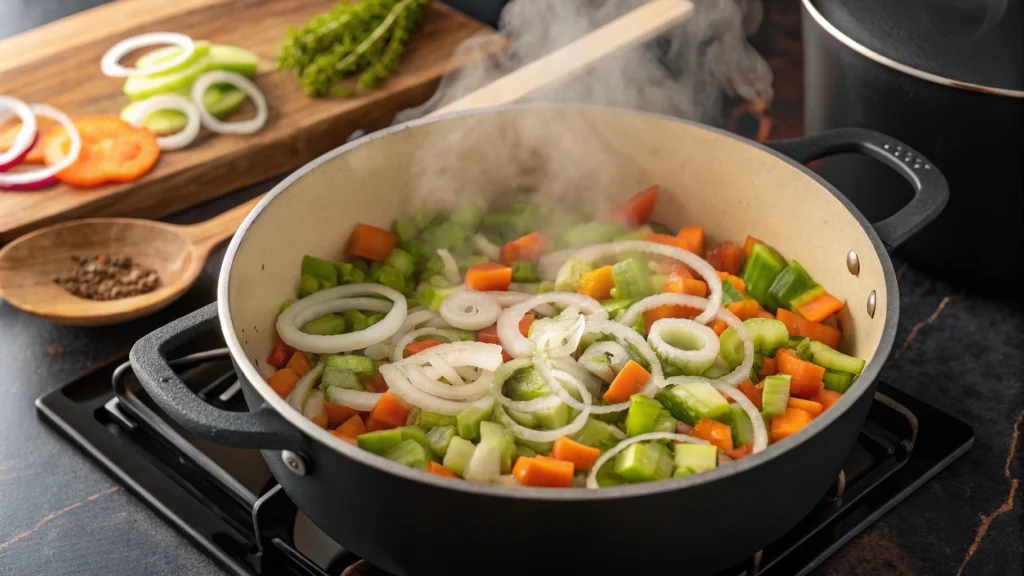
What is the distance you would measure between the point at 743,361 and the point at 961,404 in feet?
1.31

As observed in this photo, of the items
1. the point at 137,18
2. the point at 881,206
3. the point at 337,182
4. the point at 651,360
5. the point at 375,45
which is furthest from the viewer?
the point at 137,18

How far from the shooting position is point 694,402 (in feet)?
3.66

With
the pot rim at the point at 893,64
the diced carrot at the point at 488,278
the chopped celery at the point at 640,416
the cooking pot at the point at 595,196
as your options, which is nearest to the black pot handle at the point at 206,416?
the cooking pot at the point at 595,196

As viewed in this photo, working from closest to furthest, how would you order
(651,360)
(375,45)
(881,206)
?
(651,360) → (881,206) → (375,45)

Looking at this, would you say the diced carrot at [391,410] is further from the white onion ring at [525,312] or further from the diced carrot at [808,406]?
the diced carrot at [808,406]

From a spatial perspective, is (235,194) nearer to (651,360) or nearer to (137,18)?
(137,18)

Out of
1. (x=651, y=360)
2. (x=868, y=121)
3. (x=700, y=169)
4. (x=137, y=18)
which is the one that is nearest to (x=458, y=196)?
(x=700, y=169)

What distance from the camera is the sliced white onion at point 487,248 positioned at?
1.50 meters

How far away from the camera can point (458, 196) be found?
1552 mm

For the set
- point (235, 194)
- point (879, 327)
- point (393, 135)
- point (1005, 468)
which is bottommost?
point (1005, 468)

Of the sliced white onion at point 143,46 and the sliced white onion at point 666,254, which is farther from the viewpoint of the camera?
the sliced white onion at point 143,46

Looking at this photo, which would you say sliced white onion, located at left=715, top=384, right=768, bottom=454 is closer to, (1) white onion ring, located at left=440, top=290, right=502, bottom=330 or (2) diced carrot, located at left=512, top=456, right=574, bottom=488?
(2) diced carrot, located at left=512, top=456, right=574, bottom=488

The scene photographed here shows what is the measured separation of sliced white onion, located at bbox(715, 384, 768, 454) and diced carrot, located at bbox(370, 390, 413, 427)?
39 cm

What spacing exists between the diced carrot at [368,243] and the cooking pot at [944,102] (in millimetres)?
743
